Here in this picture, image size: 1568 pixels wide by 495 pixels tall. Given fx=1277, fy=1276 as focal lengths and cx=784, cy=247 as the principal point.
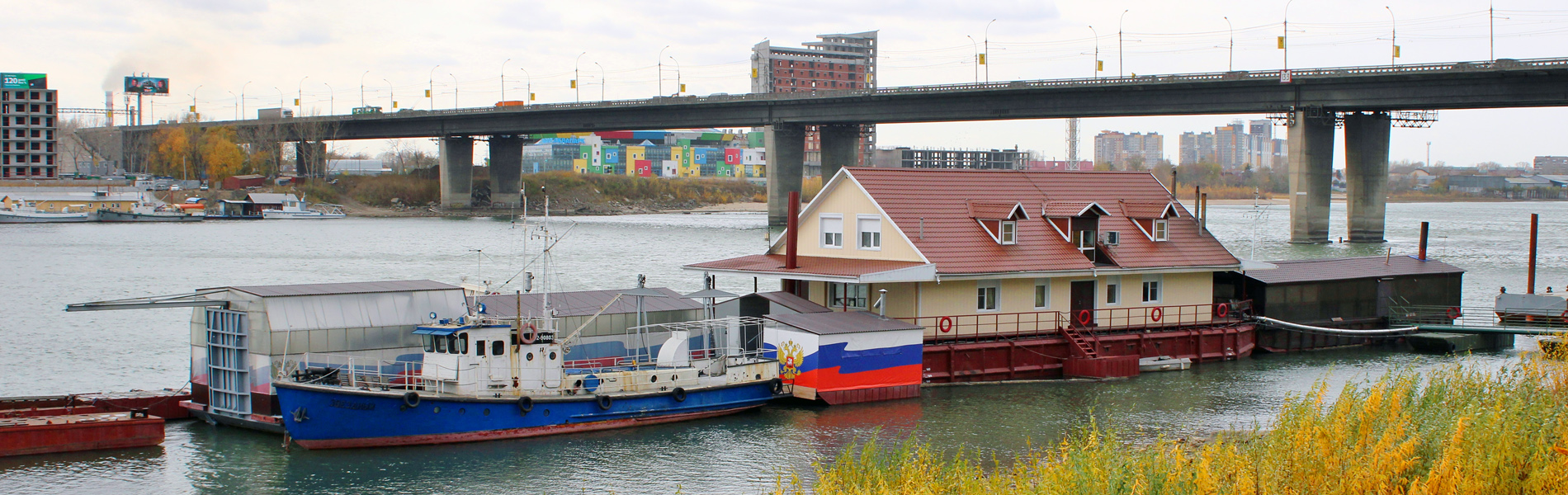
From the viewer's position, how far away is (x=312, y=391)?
30.1m

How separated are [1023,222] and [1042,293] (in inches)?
102

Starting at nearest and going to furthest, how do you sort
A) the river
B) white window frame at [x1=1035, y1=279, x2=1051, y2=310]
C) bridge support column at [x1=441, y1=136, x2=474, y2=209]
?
the river
white window frame at [x1=1035, y1=279, x2=1051, y2=310]
bridge support column at [x1=441, y1=136, x2=474, y2=209]

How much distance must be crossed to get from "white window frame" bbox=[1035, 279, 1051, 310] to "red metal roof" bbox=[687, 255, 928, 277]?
118 inches

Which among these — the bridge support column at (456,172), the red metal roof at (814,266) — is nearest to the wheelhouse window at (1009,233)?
the red metal roof at (814,266)

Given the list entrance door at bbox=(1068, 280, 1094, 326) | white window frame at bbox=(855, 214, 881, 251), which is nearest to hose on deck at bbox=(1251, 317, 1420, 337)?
entrance door at bbox=(1068, 280, 1094, 326)

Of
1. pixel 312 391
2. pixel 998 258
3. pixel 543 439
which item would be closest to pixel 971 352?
pixel 998 258

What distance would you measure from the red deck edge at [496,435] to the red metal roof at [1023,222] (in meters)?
9.74

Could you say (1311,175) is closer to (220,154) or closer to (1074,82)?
(1074,82)

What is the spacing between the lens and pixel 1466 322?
163 feet

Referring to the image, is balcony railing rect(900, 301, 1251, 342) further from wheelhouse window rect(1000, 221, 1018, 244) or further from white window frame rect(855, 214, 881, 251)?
white window frame rect(855, 214, 881, 251)

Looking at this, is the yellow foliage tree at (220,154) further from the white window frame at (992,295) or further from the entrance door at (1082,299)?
the entrance door at (1082,299)

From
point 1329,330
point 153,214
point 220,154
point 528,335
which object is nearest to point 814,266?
point 528,335

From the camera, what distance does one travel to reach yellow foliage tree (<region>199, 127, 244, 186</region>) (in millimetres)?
179625

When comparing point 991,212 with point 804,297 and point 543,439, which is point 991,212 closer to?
point 804,297
